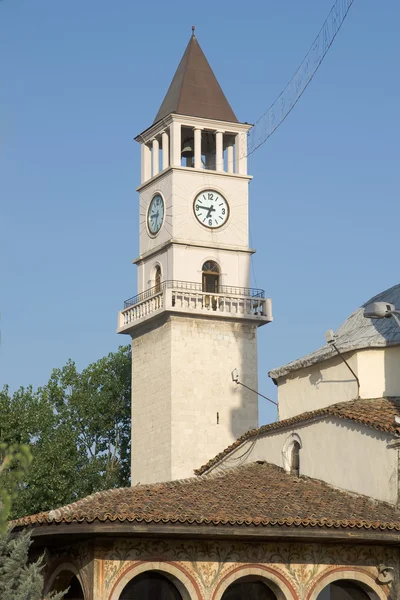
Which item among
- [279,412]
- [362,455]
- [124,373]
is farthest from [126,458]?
[362,455]

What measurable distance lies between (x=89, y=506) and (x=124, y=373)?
3725 centimetres

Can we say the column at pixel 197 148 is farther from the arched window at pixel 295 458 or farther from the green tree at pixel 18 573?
the green tree at pixel 18 573

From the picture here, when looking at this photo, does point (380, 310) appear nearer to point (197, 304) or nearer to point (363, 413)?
point (363, 413)

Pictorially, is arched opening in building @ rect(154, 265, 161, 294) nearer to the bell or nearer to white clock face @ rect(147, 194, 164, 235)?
white clock face @ rect(147, 194, 164, 235)

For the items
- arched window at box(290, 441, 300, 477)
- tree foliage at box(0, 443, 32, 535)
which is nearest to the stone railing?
arched window at box(290, 441, 300, 477)

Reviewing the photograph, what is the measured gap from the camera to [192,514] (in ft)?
79.3

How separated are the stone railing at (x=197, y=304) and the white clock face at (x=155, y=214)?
2.50 meters

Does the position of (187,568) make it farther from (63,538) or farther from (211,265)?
(211,265)

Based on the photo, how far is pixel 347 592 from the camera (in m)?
27.1

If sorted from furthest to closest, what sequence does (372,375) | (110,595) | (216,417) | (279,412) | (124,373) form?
(124,373)
(216,417)
(279,412)
(372,375)
(110,595)

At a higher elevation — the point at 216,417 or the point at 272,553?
the point at 216,417

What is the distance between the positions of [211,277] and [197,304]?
2.01 m

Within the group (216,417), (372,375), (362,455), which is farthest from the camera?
(216,417)

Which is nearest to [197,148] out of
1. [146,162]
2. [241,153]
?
[241,153]
